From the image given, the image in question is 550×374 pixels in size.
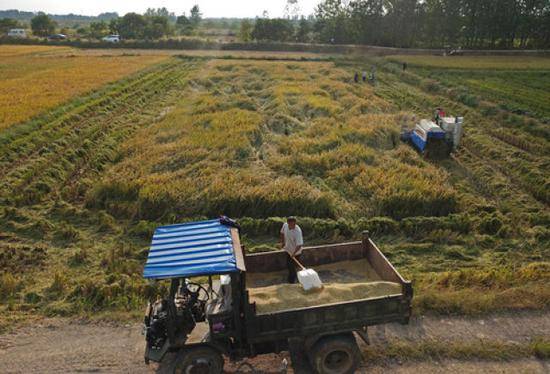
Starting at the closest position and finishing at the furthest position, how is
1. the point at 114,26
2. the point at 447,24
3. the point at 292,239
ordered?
the point at 292,239
the point at 447,24
the point at 114,26

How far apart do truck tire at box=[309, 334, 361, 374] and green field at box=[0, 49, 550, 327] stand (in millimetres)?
2399

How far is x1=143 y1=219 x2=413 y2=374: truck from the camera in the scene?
6406mm

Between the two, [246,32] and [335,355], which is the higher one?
[246,32]

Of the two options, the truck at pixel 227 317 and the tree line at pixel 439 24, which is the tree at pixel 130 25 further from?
the truck at pixel 227 317

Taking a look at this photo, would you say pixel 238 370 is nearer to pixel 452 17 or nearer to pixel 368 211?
pixel 368 211

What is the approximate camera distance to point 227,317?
6.50m

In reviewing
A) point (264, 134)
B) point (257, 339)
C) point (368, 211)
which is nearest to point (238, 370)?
point (257, 339)

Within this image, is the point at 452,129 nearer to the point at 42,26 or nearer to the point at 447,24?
the point at 447,24

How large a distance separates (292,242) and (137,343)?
11.2 ft

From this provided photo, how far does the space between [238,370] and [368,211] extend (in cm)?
738

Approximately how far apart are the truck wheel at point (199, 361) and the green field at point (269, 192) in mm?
2571

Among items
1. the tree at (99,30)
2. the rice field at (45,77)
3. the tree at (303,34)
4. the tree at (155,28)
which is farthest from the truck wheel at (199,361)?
the tree at (99,30)

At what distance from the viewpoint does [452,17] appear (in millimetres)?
63812

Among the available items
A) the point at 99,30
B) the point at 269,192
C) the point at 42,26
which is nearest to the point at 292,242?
the point at 269,192
